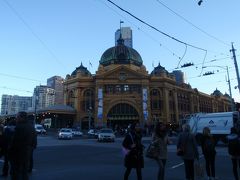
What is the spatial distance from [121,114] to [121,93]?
16.1 ft

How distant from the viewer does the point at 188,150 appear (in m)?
9.52

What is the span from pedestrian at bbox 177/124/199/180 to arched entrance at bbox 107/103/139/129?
66.5 meters

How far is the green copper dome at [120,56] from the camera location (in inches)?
3268

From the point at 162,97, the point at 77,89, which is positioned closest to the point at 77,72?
the point at 77,89

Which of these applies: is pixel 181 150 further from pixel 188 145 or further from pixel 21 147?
pixel 21 147

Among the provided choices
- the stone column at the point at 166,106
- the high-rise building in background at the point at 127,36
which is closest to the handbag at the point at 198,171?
the stone column at the point at 166,106

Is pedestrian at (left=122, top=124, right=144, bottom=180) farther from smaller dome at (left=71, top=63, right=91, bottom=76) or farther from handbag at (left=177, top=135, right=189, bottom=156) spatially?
smaller dome at (left=71, top=63, right=91, bottom=76)

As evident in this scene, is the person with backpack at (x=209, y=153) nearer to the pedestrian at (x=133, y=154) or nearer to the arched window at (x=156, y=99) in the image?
the pedestrian at (x=133, y=154)

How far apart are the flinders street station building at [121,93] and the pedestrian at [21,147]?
63.0 meters

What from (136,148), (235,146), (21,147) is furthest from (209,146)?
(21,147)

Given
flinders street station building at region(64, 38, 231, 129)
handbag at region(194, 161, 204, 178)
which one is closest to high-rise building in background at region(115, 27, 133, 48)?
flinders street station building at region(64, 38, 231, 129)

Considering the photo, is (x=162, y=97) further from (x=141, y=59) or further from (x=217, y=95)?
(x=217, y=95)

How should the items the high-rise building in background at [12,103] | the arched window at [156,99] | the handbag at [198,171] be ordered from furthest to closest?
1. the high-rise building in background at [12,103]
2. the arched window at [156,99]
3. the handbag at [198,171]

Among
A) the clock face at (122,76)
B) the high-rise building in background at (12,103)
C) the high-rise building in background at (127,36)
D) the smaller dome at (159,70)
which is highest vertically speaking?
the high-rise building in background at (127,36)
